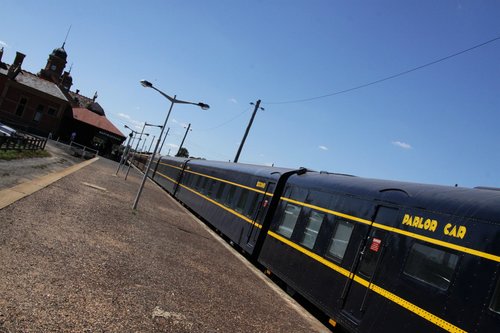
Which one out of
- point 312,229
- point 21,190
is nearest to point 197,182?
point 21,190

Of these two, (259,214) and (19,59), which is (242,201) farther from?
(19,59)

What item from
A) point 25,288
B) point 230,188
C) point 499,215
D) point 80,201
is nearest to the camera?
point 25,288

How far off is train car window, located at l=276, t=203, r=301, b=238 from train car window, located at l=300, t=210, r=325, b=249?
762mm

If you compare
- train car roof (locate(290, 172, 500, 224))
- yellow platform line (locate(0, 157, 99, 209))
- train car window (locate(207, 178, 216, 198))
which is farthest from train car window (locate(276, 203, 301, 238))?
train car window (locate(207, 178, 216, 198))

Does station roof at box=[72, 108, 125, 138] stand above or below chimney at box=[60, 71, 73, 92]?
below

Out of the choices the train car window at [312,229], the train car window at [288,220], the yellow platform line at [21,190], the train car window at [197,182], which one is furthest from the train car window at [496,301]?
the train car window at [197,182]

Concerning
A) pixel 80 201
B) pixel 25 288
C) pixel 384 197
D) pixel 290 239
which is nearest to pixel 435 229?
pixel 384 197

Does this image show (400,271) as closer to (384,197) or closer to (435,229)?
(435,229)

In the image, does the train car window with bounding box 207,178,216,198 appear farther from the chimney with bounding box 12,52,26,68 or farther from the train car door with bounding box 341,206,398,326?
the chimney with bounding box 12,52,26,68

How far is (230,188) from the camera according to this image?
59.0 ft

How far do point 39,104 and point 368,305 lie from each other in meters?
67.0

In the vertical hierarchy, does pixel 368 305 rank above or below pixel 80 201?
above

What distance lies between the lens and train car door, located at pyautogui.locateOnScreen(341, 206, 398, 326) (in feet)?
25.8

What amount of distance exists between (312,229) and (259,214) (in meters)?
3.50
